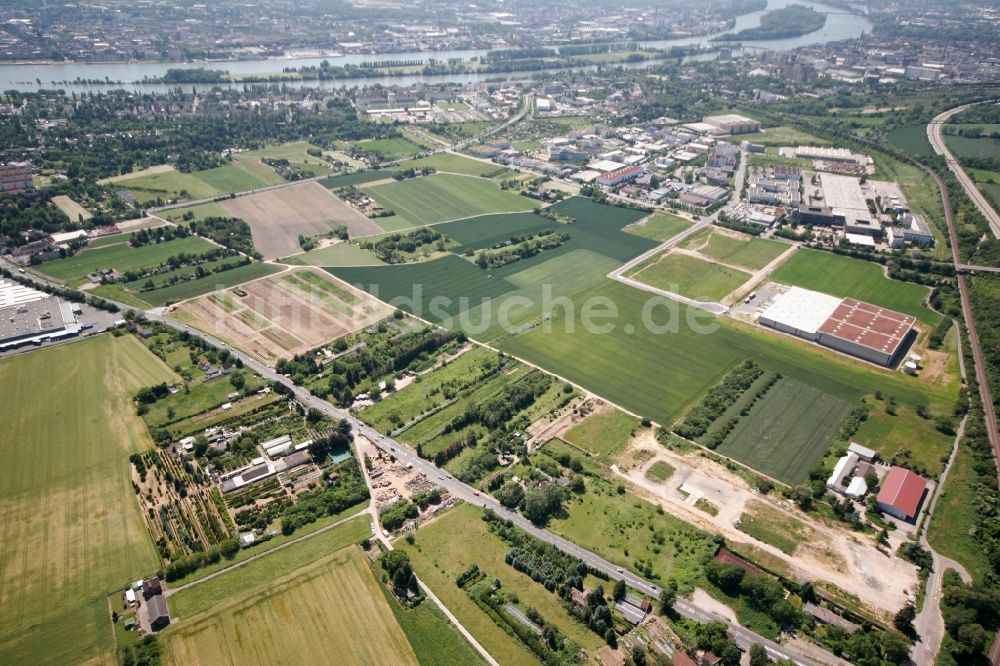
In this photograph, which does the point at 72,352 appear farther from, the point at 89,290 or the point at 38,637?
the point at 38,637

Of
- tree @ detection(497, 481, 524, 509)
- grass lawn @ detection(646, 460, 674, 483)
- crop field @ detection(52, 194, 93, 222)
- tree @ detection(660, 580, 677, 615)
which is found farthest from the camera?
crop field @ detection(52, 194, 93, 222)

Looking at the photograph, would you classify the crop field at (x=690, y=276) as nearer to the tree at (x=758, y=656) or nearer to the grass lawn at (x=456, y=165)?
the grass lawn at (x=456, y=165)

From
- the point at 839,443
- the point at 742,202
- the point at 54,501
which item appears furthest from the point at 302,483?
the point at 742,202

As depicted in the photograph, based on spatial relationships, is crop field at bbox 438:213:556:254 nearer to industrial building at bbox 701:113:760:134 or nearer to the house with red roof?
the house with red roof

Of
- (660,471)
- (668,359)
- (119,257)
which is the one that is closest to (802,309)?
(668,359)

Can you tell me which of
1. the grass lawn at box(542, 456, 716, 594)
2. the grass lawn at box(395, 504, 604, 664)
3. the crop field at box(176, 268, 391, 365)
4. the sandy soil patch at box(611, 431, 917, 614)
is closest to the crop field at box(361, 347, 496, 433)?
the crop field at box(176, 268, 391, 365)
